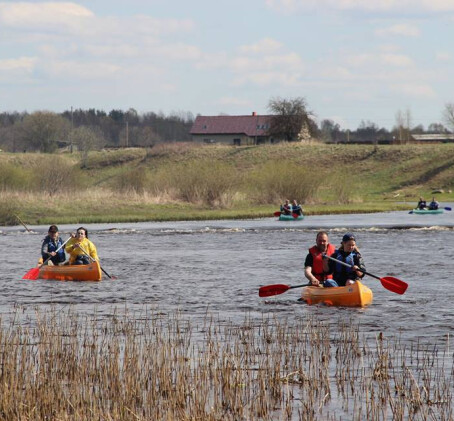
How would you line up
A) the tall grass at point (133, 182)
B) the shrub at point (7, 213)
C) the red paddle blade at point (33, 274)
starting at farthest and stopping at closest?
the tall grass at point (133, 182), the shrub at point (7, 213), the red paddle blade at point (33, 274)

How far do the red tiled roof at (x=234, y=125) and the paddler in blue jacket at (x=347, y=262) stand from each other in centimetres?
9614

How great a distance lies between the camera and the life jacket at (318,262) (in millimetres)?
17672

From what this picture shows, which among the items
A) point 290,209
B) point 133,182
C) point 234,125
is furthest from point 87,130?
point 290,209

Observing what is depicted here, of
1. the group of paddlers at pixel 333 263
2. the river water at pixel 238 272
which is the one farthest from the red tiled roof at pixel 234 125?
the group of paddlers at pixel 333 263

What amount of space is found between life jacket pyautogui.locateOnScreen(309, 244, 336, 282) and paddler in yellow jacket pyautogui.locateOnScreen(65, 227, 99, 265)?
6.45 metres

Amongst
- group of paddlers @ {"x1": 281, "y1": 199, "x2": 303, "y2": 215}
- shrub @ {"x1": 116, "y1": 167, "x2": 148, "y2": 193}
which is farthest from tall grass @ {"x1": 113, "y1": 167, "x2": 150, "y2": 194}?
group of paddlers @ {"x1": 281, "y1": 199, "x2": 303, "y2": 215}

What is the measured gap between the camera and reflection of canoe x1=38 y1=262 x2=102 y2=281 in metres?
22.8

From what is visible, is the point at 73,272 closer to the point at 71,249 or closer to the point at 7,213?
the point at 71,249

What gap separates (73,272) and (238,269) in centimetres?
585

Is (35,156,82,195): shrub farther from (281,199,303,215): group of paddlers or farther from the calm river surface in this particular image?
(281,199,303,215): group of paddlers

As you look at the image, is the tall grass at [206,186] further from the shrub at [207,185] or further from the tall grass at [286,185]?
the tall grass at [286,185]

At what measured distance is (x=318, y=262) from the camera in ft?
58.9

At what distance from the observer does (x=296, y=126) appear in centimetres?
10756

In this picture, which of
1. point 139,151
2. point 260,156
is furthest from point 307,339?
point 139,151
